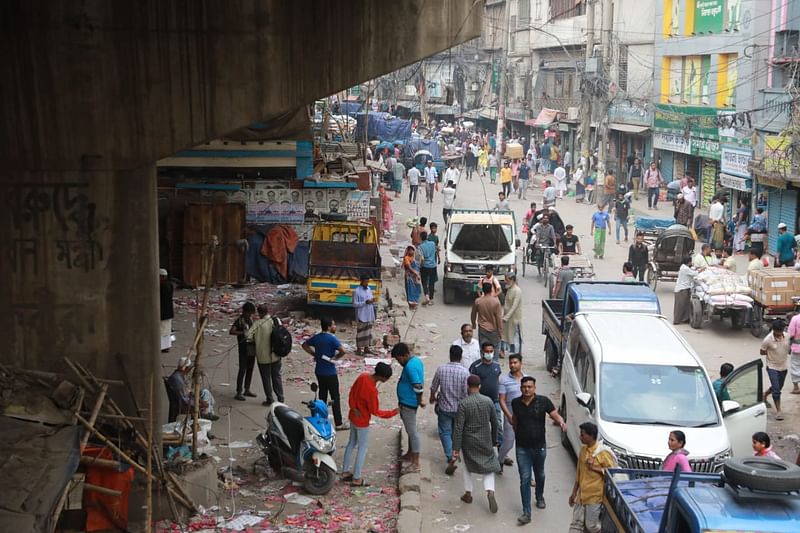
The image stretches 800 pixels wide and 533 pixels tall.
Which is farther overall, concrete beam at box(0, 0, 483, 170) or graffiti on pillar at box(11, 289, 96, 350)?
graffiti on pillar at box(11, 289, 96, 350)

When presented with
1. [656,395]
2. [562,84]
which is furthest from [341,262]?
[562,84]

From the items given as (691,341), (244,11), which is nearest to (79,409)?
(244,11)

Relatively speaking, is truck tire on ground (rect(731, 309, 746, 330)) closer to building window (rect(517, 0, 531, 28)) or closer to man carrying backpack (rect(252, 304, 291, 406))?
man carrying backpack (rect(252, 304, 291, 406))

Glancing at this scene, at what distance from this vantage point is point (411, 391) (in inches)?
512

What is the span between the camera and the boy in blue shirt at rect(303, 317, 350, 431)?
1437 cm

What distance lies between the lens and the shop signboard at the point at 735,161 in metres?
33.2

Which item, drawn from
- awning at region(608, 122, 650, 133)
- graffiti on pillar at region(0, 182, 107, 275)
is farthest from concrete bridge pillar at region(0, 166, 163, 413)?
awning at region(608, 122, 650, 133)

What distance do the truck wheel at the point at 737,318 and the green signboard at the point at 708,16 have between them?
20653mm

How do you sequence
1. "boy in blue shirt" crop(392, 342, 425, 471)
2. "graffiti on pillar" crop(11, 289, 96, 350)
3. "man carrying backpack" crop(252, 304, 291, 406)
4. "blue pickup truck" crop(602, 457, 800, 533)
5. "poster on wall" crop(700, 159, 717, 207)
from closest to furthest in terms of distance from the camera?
1. "blue pickup truck" crop(602, 457, 800, 533)
2. "graffiti on pillar" crop(11, 289, 96, 350)
3. "boy in blue shirt" crop(392, 342, 425, 471)
4. "man carrying backpack" crop(252, 304, 291, 406)
5. "poster on wall" crop(700, 159, 717, 207)

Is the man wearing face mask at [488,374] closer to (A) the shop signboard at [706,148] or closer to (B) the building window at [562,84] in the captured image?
(A) the shop signboard at [706,148]

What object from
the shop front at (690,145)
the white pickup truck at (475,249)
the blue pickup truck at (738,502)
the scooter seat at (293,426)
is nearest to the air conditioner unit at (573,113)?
the shop front at (690,145)

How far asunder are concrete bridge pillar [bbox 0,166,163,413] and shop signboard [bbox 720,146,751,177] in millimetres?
24934

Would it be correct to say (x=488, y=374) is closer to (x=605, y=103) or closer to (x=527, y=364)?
(x=527, y=364)

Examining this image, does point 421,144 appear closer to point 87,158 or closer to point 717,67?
point 717,67
